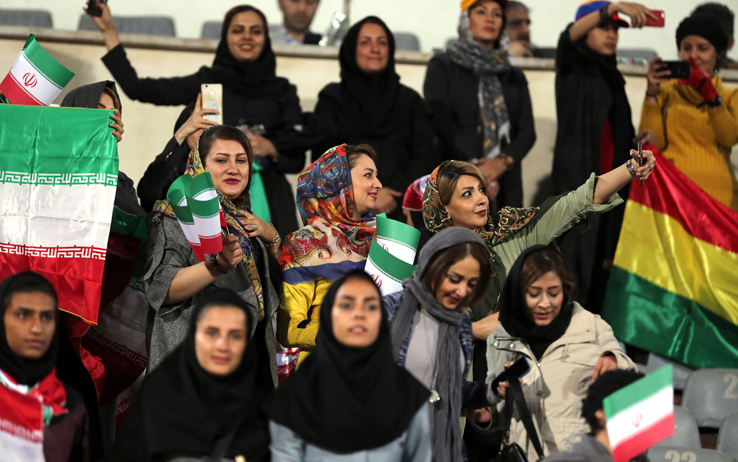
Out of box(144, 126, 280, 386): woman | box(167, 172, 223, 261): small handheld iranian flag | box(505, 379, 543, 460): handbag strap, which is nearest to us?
box(167, 172, 223, 261): small handheld iranian flag

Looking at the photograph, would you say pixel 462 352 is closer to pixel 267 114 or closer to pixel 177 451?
pixel 177 451

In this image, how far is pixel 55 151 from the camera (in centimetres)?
345

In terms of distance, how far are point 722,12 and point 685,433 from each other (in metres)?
4.20

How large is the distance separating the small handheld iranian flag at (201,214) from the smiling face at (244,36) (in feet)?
7.67

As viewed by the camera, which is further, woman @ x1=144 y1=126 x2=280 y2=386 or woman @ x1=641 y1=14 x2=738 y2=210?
woman @ x1=641 y1=14 x2=738 y2=210

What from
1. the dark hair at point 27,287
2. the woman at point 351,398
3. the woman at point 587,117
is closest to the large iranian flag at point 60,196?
the dark hair at point 27,287

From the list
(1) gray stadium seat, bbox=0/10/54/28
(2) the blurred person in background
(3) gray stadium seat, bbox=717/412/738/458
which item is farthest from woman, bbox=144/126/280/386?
(1) gray stadium seat, bbox=0/10/54/28

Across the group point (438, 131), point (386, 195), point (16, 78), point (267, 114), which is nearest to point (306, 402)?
point (16, 78)

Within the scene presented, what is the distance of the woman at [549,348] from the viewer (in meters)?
3.12

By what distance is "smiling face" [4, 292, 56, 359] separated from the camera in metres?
2.61

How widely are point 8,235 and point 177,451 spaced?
1.34 m

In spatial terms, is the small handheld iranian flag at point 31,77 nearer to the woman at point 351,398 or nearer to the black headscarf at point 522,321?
the woman at point 351,398

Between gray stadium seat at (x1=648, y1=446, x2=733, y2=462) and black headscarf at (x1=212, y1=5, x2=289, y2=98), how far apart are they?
2904 mm

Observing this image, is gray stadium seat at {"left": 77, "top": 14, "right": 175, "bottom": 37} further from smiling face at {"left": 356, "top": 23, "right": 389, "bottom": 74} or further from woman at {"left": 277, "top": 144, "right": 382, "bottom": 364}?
woman at {"left": 277, "top": 144, "right": 382, "bottom": 364}
